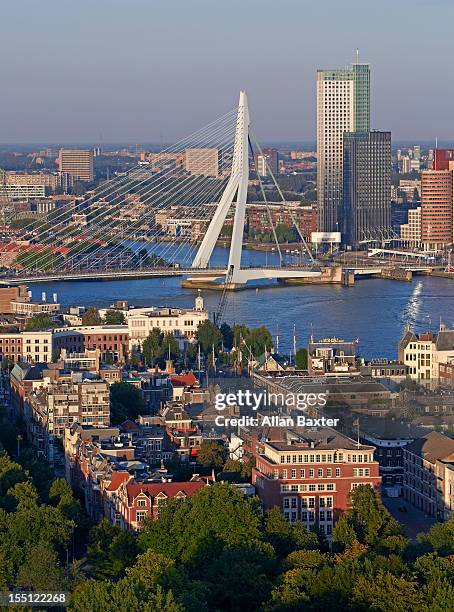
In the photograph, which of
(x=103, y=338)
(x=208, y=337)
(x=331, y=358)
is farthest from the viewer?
(x=103, y=338)

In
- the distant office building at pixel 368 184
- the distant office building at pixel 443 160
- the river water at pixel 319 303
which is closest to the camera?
the river water at pixel 319 303

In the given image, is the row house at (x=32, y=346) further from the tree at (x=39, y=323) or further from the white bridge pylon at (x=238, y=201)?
the white bridge pylon at (x=238, y=201)

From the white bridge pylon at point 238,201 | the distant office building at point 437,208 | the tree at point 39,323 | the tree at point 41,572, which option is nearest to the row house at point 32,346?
the tree at point 39,323

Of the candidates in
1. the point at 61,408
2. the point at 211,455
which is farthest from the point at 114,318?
the point at 211,455

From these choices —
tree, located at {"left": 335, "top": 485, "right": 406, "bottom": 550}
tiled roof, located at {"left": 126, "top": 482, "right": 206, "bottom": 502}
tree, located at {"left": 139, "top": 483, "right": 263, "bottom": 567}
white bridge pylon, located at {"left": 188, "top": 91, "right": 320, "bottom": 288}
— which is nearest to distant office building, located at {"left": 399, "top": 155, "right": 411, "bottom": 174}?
white bridge pylon, located at {"left": 188, "top": 91, "right": 320, "bottom": 288}

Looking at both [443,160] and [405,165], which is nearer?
[443,160]
